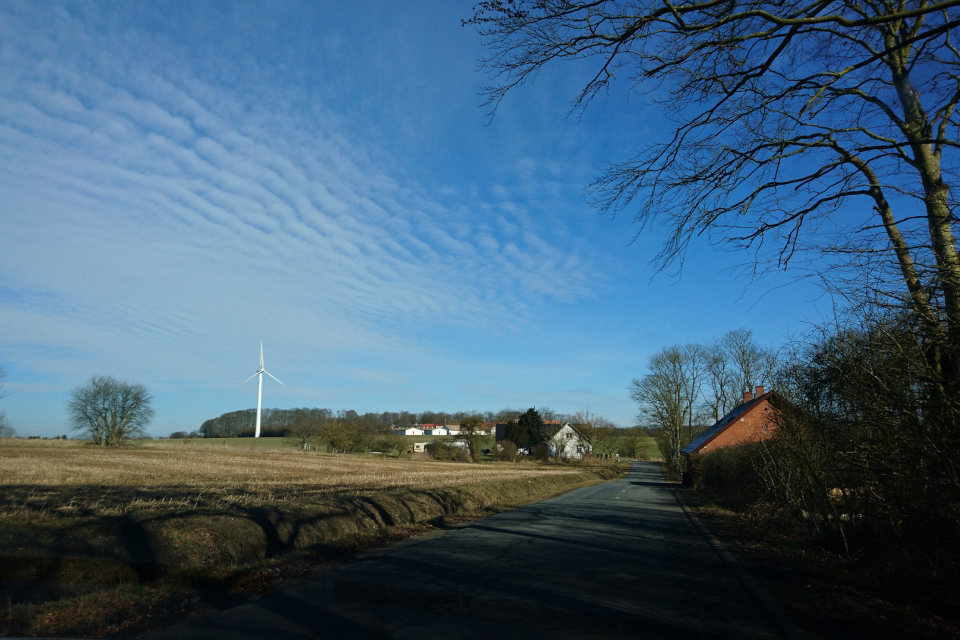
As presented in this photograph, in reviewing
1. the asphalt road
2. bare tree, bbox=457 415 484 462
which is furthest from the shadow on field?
bare tree, bbox=457 415 484 462

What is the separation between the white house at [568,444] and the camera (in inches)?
3233

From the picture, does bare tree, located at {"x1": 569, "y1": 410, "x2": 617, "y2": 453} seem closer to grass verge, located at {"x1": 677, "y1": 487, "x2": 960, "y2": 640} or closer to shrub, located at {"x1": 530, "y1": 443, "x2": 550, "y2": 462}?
shrub, located at {"x1": 530, "y1": 443, "x2": 550, "y2": 462}

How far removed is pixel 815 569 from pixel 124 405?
2881 inches

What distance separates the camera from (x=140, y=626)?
5.56m

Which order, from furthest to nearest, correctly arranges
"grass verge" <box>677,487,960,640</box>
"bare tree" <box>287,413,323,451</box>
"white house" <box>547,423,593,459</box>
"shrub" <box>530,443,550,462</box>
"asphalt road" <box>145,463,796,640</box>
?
"white house" <box>547,423,593,459</box>, "shrub" <box>530,443,550,462</box>, "bare tree" <box>287,413,323,451</box>, "grass verge" <box>677,487,960,640</box>, "asphalt road" <box>145,463,796,640</box>

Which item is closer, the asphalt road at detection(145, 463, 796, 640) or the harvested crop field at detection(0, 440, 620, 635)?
the asphalt road at detection(145, 463, 796, 640)

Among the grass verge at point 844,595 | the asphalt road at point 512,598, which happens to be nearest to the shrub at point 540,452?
the grass verge at point 844,595

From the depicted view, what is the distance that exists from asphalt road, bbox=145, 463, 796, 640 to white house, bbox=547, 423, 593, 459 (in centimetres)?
7266

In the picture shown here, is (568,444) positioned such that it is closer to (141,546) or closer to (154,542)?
(154,542)

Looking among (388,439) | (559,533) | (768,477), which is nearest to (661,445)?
(388,439)

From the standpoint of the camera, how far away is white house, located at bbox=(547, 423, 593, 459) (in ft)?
269

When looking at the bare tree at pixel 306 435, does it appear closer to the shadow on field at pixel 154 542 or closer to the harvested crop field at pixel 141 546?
the harvested crop field at pixel 141 546

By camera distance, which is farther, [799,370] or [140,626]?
[799,370]

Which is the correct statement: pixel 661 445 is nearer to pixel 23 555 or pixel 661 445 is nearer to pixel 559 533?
pixel 559 533
